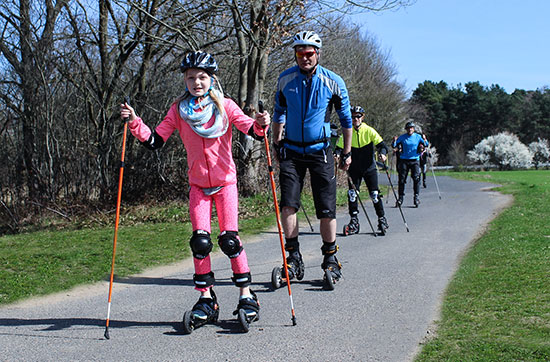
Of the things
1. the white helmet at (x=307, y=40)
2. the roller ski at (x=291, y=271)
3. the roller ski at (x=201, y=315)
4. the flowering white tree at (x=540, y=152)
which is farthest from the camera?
the flowering white tree at (x=540, y=152)

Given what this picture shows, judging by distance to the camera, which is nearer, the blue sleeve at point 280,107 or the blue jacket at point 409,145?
the blue sleeve at point 280,107

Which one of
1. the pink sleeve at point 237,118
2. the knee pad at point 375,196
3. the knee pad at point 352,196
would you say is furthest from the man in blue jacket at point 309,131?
the knee pad at point 375,196

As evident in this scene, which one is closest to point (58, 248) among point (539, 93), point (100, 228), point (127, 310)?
point (100, 228)

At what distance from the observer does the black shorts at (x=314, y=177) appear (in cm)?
642

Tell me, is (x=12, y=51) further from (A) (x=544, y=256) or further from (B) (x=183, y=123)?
(A) (x=544, y=256)

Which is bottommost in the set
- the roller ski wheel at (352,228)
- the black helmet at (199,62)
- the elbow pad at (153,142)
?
the roller ski wheel at (352,228)

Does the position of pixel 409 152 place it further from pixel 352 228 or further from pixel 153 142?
pixel 153 142

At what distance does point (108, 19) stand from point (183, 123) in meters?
11.1

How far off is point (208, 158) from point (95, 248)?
460cm

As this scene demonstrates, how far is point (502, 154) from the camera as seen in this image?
56.3 m

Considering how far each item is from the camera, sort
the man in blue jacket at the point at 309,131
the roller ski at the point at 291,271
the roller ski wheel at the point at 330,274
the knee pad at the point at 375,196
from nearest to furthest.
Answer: the man in blue jacket at the point at 309,131 < the roller ski wheel at the point at 330,274 < the roller ski at the point at 291,271 < the knee pad at the point at 375,196

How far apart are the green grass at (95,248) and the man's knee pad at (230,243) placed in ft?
8.30

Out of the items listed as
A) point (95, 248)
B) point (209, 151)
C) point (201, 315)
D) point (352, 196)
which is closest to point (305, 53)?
point (209, 151)

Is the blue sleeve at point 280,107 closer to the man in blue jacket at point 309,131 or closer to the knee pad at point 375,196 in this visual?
the man in blue jacket at point 309,131
